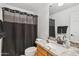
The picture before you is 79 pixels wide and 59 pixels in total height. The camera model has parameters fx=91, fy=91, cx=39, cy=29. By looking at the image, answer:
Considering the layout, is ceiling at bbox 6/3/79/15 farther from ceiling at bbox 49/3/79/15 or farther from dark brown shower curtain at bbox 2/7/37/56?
dark brown shower curtain at bbox 2/7/37/56

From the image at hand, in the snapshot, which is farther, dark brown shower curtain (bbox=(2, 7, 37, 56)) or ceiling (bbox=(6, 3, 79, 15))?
dark brown shower curtain (bbox=(2, 7, 37, 56))

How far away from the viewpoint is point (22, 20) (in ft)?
5.56

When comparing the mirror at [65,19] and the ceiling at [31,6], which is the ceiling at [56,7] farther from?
the ceiling at [31,6]

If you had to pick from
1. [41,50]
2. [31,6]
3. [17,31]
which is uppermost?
[31,6]

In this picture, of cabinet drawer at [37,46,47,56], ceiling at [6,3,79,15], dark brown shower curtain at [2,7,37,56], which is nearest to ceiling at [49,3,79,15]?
ceiling at [6,3,79,15]

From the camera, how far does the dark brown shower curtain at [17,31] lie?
5.43ft

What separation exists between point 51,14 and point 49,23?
17 centimetres

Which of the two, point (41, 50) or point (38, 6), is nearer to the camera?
point (38, 6)

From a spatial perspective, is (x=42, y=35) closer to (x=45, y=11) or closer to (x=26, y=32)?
(x=26, y=32)

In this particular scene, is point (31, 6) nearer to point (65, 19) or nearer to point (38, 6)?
point (38, 6)

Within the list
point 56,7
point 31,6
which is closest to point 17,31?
point 31,6

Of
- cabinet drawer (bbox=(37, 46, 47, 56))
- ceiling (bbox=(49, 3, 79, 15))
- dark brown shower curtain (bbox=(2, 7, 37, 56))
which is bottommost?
cabinet drawer (bbox=(37, 46, 47, 56))

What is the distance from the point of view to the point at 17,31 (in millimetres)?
1766

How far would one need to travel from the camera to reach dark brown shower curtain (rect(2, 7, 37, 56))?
166cm
